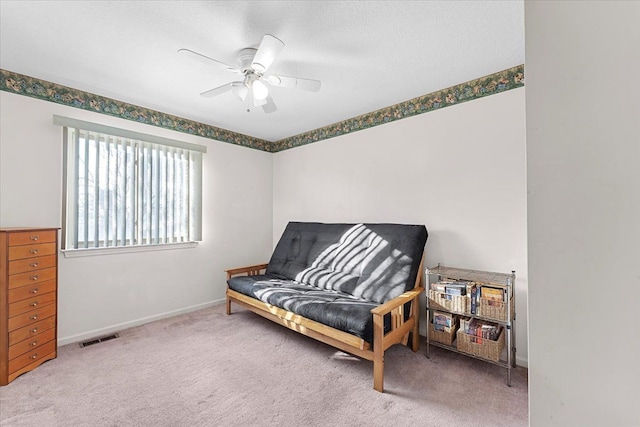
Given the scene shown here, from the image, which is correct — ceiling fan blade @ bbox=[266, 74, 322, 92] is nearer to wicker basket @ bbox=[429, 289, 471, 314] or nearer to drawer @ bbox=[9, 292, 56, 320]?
wicker basket @ bbox=[429, 289, 471, 314]

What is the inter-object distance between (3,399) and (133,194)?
1859 millimetres

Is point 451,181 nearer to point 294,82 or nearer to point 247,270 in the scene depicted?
point 294,82

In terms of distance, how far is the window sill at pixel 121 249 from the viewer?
2.58m

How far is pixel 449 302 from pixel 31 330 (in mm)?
3346

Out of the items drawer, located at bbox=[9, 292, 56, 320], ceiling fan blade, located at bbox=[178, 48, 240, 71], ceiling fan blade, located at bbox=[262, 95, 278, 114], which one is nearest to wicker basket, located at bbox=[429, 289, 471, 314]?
ceiling fan blade, located at bbox=[262, 95, 278, 114]

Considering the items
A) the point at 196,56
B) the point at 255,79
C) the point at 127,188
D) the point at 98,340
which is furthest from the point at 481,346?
the point at 127,188

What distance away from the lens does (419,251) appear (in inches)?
99.8

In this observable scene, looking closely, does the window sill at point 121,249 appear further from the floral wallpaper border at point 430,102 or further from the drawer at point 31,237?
the floral wallpaper border at point 430,102

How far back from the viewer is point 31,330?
2.11 metres

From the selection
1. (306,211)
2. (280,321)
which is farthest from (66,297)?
(306,211)

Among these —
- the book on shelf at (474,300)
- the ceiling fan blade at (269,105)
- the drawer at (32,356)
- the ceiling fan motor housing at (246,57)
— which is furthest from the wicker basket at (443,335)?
the drawer at (32,356)

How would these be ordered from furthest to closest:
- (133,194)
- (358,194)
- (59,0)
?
1. (358,194)
2. (133,194)
3. (59,0)

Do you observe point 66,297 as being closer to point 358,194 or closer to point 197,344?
point 197,344

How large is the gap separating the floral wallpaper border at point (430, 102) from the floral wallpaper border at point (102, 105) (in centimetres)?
139
